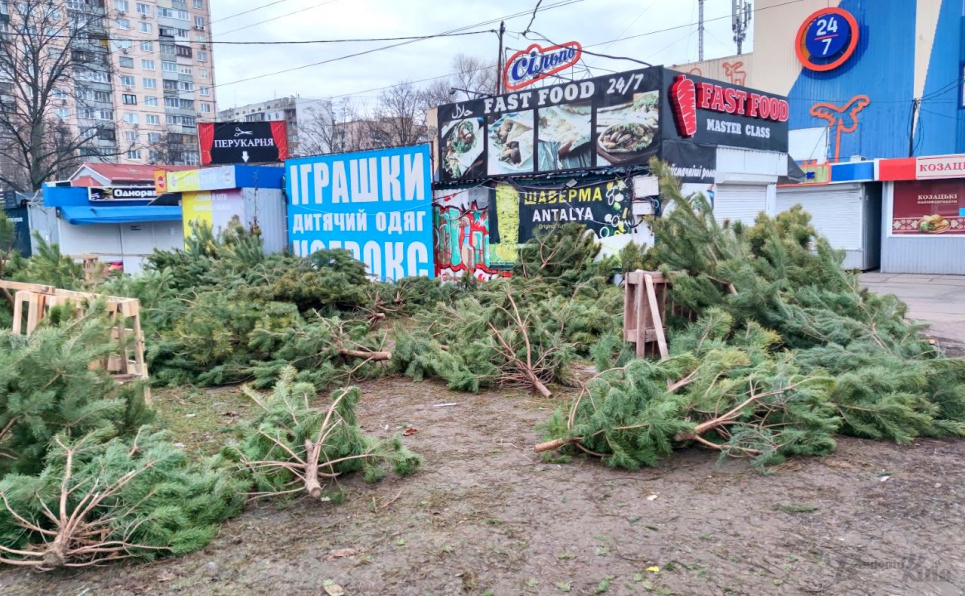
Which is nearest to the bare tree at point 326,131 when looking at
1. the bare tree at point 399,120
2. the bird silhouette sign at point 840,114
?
the bare tree at point 399,120

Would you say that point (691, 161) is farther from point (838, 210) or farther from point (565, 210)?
point (838, 210)

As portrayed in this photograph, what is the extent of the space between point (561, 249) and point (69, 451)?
9.21 metres

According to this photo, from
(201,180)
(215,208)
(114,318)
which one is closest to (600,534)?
(114,318)

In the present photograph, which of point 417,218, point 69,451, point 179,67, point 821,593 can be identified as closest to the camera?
point 821,593

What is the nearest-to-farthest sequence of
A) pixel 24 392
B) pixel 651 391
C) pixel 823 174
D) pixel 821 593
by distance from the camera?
pixel 821 593, pixel 24 392, pixel 651 391, pixel 823 174

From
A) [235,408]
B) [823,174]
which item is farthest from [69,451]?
[823,174]

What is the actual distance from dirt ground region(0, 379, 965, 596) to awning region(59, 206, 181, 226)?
69.9ft

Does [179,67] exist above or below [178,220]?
above

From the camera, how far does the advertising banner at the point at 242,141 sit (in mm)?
31281

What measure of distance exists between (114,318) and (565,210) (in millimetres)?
8879

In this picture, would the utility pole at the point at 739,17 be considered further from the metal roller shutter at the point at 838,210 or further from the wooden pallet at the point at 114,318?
the wooden pallet at the point at 114,318

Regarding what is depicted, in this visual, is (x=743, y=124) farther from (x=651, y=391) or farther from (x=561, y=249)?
(x=651, y=391)

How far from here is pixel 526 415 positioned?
6.83 m

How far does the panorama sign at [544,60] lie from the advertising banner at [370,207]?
3422 mm
